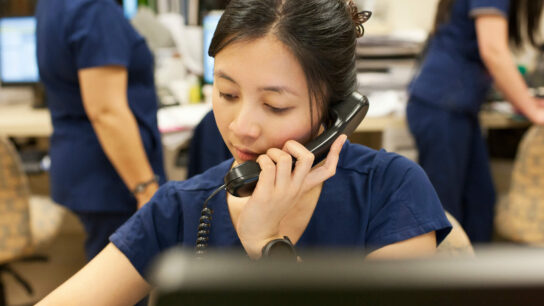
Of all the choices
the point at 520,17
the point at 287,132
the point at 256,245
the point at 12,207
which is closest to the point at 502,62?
the point at 520,17

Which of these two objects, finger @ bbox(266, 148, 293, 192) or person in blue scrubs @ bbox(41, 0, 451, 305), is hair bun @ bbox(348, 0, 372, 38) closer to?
person in blue scrubs @ bbox(41, 0, 451, 305)

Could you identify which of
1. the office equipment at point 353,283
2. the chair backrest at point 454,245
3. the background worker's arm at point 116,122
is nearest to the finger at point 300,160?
the chair backrest at point 454,245

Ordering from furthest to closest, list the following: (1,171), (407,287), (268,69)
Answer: (1,171), (268,69), (407,287)

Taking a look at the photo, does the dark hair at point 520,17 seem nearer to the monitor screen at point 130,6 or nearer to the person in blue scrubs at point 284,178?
the person in blue scrubs at point 284,178

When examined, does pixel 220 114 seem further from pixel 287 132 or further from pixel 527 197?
pixel 527 197

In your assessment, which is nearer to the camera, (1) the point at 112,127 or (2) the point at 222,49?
(2) the point at 222,49

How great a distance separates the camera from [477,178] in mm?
2039

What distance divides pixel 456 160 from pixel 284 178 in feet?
4.46

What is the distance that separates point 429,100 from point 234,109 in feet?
4.32

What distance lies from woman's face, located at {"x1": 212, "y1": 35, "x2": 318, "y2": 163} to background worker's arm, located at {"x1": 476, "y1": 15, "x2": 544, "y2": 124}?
1.23 metres

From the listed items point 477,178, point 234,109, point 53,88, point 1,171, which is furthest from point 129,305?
point 477,178

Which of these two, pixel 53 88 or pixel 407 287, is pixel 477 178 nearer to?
pixel 53 88

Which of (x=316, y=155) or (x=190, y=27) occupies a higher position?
(x=316, y=155)

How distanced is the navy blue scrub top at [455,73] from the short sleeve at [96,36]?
1.07 m
